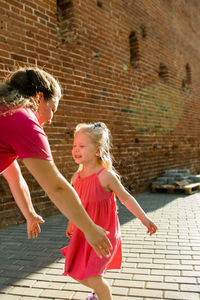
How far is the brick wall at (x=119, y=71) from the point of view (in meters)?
4.80

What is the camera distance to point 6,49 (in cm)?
439

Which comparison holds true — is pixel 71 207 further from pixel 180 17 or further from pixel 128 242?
pixel 180 17

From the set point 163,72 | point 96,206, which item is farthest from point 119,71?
point 96,206

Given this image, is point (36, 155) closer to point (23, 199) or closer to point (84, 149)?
point (23, 199)

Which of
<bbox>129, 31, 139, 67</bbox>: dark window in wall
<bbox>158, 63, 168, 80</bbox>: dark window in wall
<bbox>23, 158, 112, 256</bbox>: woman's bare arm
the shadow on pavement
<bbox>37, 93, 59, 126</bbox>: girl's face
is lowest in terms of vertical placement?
the shadow on pavement

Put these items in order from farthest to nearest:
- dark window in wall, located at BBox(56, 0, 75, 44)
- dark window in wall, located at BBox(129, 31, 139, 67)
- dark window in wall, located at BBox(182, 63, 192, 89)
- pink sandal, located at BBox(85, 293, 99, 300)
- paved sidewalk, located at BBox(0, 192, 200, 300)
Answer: dark window in wall, located at BBox(182, 63, 192, 89) < dark window in wall, located at BBox(129, 31, 139, 67) < dark window in wall, located at BBox(56, 0, 75, 44) < paved sidewalk, located at BBox(0, 192, 200, 300) < pink sandal, located at BBox(85, 293, 99, 300)

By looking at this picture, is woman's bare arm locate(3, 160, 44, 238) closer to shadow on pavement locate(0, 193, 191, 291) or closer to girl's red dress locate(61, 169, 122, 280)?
girl's red dress locate(61, 169, 122, 280)

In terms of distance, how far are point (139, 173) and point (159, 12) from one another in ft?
17.0

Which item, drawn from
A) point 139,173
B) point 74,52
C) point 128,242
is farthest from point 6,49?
point 139,173

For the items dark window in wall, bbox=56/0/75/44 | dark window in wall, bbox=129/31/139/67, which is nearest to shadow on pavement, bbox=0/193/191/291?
dark window in wall, bbox=56/0/75/44

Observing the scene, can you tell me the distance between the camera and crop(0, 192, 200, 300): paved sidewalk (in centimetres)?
228

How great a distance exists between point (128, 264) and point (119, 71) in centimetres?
515

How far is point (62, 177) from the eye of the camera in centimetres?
126

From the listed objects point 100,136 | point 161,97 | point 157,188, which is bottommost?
point 157,188
